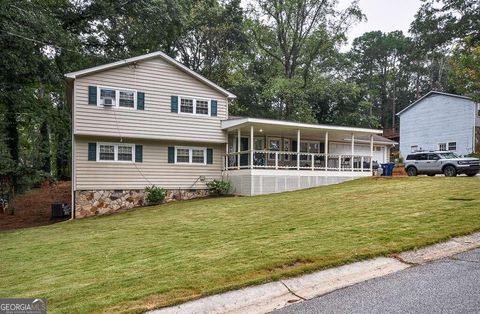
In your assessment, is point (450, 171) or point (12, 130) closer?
point (450, 171)

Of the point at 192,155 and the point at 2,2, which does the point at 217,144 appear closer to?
the point at 192,155

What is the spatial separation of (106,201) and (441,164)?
17484mm

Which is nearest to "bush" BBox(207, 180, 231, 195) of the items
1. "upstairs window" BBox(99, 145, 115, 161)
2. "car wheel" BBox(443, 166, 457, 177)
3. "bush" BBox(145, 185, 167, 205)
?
"bush" BBox(145, 185, 167, 205)

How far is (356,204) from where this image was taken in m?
10.5

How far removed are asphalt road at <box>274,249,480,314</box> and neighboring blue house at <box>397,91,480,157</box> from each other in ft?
93.3

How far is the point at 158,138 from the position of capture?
57.1 ft

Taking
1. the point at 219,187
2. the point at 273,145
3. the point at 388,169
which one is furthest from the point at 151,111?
the point at 388,169

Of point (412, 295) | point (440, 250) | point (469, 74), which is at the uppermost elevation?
point (469, 74)

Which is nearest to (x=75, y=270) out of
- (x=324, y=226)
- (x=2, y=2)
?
(x=324, y=226)

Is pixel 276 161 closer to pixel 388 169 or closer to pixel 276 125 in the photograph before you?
pixel 276 125

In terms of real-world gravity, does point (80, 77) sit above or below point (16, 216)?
above

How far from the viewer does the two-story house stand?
16.3 metres

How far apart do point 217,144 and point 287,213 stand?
9.70 metres

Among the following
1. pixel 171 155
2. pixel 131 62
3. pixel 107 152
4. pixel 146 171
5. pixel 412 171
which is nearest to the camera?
pixel 107 152
